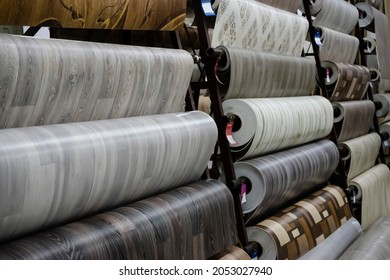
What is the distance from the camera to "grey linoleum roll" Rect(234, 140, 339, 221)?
68.2 inches

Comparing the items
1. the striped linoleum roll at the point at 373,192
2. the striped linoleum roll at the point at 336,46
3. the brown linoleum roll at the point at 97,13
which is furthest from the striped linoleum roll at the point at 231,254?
the striped linoleum roll at the point at 336,46

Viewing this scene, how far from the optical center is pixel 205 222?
1.37m

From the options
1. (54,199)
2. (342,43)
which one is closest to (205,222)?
(54,199)

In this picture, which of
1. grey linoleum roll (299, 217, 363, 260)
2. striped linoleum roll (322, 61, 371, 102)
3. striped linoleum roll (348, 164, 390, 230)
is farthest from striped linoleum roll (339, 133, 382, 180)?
grey linoleum roll (299, 217, 363, 260)

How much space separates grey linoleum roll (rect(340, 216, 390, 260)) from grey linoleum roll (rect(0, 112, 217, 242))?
0.73 meters

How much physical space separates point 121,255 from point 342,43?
2014 millimetres

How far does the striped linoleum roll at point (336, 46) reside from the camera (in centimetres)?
261

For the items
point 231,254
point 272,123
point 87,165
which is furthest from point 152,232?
point 272,123

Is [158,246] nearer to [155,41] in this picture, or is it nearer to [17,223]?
[17,223]

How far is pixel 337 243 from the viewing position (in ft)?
6.79

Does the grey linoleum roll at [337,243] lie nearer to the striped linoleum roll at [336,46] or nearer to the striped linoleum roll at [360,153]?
the striped linoleum roll at [360,153]

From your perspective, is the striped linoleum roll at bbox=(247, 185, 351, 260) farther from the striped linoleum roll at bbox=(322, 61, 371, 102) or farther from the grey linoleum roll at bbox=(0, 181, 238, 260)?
the striped linoleum roll at bbox=(322, 61, 371, 102)

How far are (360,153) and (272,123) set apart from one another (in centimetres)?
113

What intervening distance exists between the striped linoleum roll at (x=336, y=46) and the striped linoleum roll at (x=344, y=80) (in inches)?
2.7
